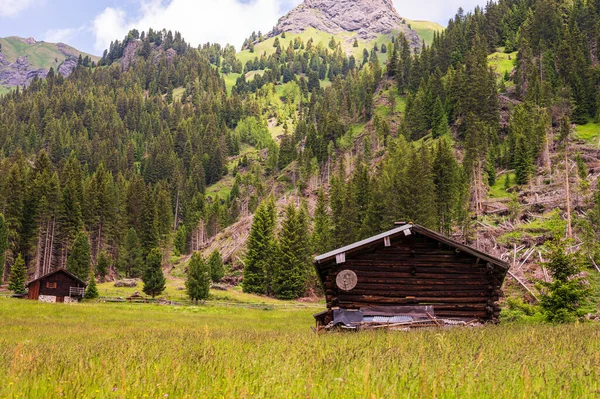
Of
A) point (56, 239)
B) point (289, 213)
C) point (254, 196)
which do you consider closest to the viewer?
point (289, 213)

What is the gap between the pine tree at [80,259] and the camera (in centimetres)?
6056

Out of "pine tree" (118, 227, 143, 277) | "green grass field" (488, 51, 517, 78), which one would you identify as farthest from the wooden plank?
"green grass field" (488, 51, 517, 78)

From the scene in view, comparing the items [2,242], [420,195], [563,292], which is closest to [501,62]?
[420,195]

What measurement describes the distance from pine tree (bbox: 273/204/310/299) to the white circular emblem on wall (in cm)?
4310

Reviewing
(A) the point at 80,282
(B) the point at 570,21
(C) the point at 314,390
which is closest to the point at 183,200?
(A) the point at 80,282

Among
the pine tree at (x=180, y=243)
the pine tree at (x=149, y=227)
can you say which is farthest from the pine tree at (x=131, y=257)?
the pine tree at (x=180, y=243)

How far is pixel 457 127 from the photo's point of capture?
84.4 metres

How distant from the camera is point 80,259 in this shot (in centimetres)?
6138

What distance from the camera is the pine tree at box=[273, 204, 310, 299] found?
6166 cm

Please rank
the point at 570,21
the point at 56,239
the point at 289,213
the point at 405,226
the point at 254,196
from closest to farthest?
the point at 405,226 → the point at 289,213 → the point at 56,239 → the point at 570,21 → the point at 254,196

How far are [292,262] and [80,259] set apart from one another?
106 feet

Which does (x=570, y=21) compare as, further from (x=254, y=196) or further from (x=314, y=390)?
(x=314, y=390)

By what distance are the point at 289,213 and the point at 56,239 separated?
43.1 meters

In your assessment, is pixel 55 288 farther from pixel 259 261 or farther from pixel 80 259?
pixel 259 261
